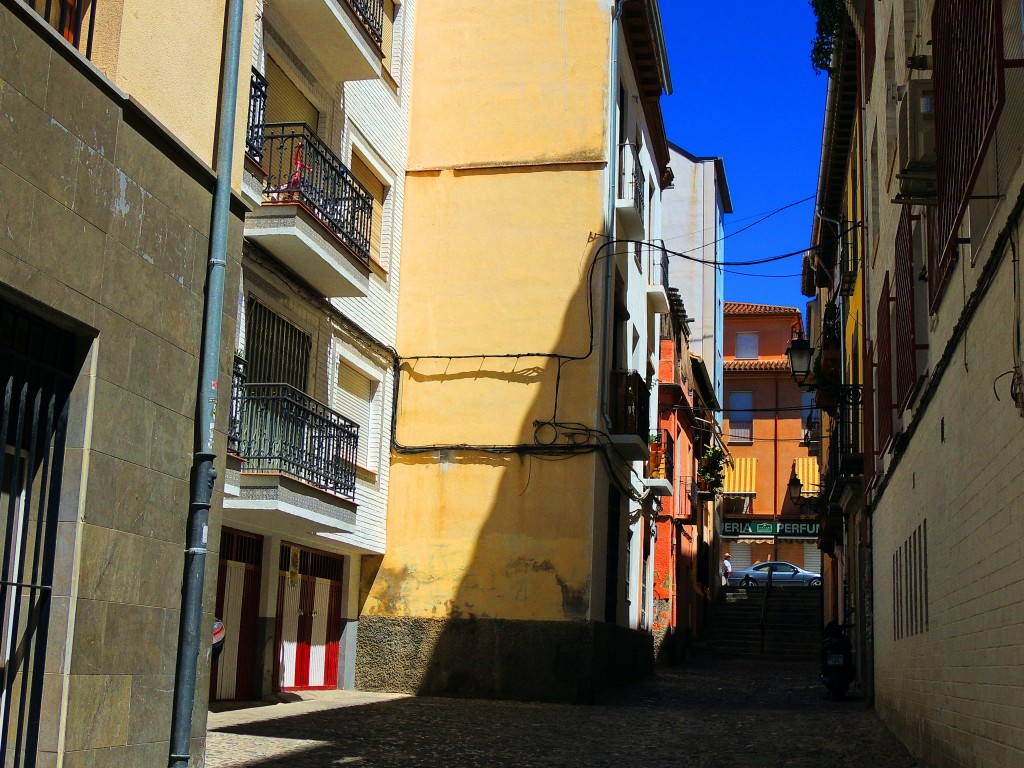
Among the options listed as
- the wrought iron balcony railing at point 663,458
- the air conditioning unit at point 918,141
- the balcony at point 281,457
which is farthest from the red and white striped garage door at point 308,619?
the air conditioning unit at point 918,141

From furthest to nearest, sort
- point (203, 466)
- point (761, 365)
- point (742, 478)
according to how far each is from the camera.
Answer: point (761, 365) < point (742, 478) < point (203, 466)

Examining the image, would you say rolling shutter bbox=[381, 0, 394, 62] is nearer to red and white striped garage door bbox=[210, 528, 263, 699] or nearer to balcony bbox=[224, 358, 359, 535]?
balcony bbox=[224, 358, 359, 535]

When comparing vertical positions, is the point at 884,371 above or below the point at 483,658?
above

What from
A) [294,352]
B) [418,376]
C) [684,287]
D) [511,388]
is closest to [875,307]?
[511,388]

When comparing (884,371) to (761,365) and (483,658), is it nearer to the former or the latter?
(483,658)

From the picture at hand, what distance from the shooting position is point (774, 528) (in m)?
39.4

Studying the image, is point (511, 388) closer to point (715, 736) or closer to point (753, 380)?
point (715, 736)

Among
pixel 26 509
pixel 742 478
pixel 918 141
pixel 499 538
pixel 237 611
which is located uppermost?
pixel 742 478

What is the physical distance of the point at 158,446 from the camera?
24.4 feet

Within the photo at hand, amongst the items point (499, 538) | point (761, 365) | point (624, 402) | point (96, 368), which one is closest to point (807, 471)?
point (761, 365)

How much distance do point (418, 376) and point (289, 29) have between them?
5.78 meters

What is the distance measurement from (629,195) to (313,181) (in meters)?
7.77

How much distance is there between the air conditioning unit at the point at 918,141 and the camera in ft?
30.9

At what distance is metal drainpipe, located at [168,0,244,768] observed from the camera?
300 inches
